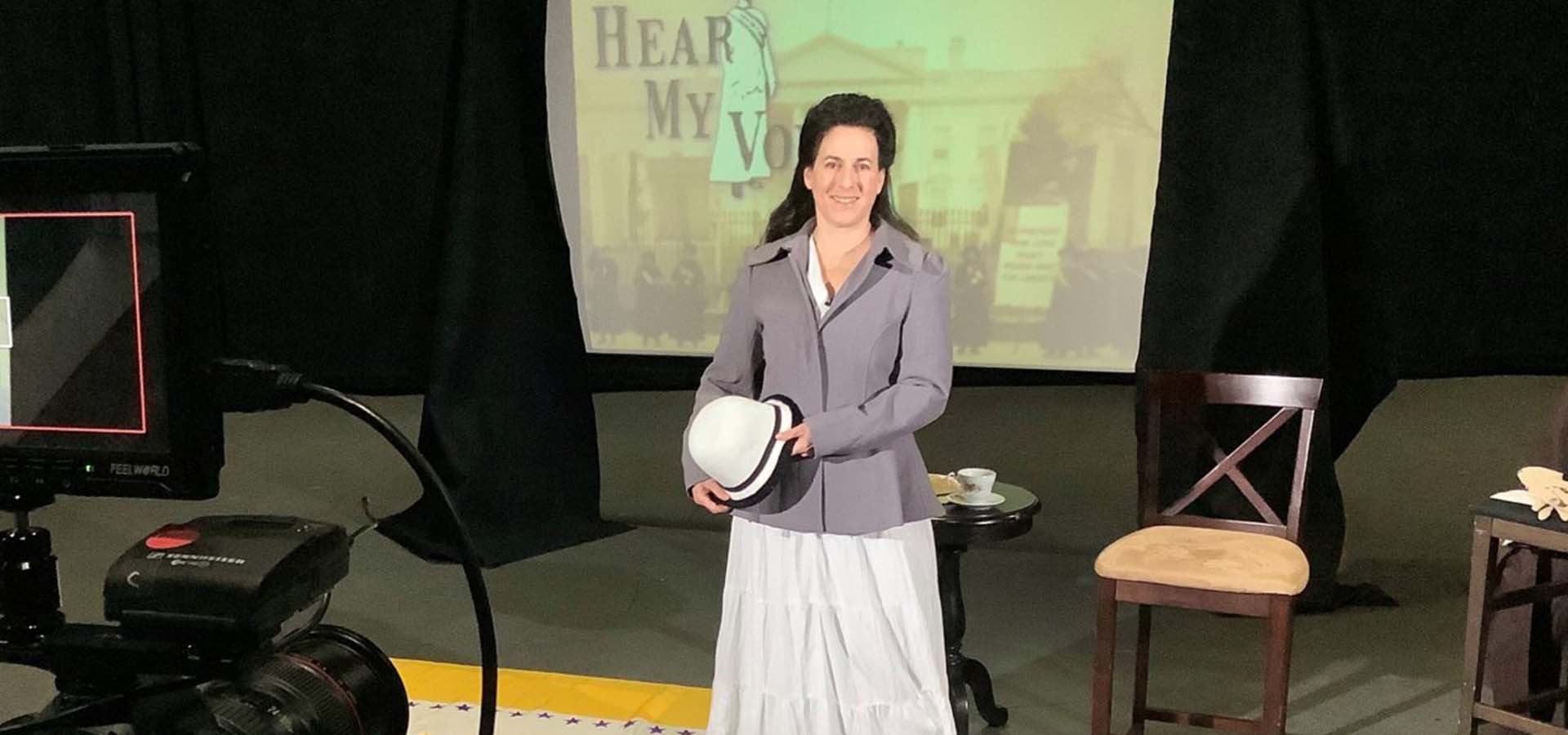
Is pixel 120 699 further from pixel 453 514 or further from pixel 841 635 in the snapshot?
pixel 841 635

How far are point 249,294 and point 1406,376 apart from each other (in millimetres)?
5221

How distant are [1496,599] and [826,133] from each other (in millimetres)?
1526

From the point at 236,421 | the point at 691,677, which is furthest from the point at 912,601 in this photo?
the point at 236,421

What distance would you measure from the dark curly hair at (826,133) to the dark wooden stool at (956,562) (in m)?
0.68

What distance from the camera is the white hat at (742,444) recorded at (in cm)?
185

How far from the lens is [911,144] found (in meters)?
4.23

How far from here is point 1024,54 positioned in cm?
406

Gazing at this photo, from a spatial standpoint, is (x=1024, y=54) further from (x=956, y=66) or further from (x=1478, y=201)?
(x=1478, y=201)

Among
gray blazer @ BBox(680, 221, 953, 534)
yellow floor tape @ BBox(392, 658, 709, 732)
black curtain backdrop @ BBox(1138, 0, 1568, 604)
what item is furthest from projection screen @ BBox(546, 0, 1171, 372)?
gray blazer @ BBox(680, 221, 953, 534)

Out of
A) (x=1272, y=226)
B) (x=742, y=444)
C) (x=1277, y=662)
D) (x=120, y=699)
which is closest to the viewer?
(x=120, y=699)

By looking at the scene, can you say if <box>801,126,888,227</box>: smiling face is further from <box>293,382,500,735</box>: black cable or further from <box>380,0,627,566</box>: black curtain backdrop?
<box>380,0,627,566</box>: black curtain backdrop

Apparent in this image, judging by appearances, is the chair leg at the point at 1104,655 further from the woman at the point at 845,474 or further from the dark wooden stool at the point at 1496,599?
the dark wooden stool at the point at 1496,599

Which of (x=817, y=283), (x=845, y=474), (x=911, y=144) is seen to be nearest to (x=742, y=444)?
(x=845, y=474)

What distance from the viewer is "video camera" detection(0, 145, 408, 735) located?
85cm
